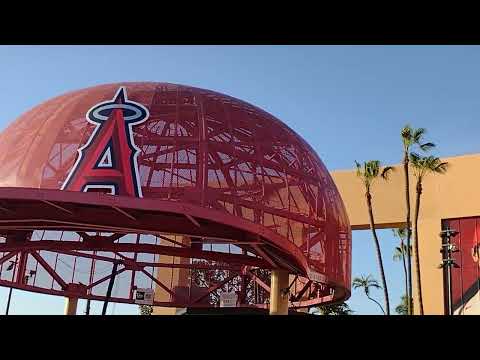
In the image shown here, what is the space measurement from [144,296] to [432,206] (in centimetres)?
1956

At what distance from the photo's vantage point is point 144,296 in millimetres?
29609

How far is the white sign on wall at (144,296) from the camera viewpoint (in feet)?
96.6

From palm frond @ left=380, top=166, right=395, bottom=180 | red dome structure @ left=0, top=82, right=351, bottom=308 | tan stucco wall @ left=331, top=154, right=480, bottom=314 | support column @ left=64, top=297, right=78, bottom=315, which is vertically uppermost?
palm frond @ left=380, top=166, right=395, bottom=180

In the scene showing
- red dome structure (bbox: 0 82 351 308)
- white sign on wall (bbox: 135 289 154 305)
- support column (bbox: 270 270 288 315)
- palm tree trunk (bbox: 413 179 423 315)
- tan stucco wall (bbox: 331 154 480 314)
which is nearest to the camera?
red dome structure (bbox: 0 82 351 308)

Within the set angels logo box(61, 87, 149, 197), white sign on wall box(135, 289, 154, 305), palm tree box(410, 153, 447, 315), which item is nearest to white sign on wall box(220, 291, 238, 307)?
white sign on wall box(135, 289, 154, 305)

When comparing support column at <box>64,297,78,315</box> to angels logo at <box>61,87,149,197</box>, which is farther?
support column at <box>64,297,78,315</box>

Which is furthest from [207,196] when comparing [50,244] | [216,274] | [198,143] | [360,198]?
[360,198]

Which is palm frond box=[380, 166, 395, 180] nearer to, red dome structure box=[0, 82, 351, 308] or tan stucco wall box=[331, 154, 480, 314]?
tan stucco wall box=[331, 154, 480, 314]

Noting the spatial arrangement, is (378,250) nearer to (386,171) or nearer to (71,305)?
(386,171)

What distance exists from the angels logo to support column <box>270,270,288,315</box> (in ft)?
24.9

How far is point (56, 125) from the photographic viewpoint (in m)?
20.7

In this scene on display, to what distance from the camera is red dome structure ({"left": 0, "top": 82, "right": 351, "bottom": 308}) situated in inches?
732

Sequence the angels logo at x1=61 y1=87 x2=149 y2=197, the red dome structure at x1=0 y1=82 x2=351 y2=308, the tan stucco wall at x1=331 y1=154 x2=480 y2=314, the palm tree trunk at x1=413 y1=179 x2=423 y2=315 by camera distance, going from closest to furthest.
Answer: the angels logo at x1=61 y1=87 x2=149 y2=197
the red dome structure at x1=0 y1=82 x2=351 y2=308
the palm tree trunk at x1=413 y1=179 x2=423 y2=315
the tan stucco wall at x1=331 y1=154 x2=480 y2=314

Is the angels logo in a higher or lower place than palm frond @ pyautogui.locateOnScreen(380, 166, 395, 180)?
lower
